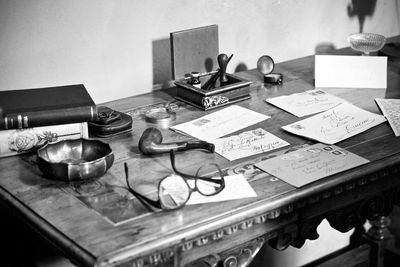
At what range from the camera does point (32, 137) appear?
2.19m

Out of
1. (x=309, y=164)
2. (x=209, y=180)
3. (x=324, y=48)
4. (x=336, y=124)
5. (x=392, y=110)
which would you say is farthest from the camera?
(x=324, y=48)

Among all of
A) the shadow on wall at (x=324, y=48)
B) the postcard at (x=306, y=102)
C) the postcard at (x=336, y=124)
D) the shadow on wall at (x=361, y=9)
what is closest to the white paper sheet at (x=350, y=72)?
the postcard at (x=306, y=102)

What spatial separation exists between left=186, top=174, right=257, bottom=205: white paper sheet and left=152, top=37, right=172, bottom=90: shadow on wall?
95 centimetres

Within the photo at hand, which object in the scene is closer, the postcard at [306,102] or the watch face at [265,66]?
the postcard at [306,102]

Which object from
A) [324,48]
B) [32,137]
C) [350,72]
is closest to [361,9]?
[324,48]

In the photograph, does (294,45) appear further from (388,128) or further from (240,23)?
(388,128)

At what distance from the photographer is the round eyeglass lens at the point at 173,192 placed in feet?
6.06

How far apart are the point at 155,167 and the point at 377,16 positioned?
6.83ft

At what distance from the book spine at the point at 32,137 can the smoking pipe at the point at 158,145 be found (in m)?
0.21

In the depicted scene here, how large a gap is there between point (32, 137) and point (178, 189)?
57 centimetres

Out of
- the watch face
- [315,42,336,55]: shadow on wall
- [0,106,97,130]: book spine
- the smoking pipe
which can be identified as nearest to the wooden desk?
the smoking pipe

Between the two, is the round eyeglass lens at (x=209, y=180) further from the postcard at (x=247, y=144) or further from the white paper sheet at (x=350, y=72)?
the white paper sheet at (x=350, y=72)

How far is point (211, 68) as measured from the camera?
114 inches

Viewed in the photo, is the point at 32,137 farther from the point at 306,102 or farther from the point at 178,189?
the point at 306,102
